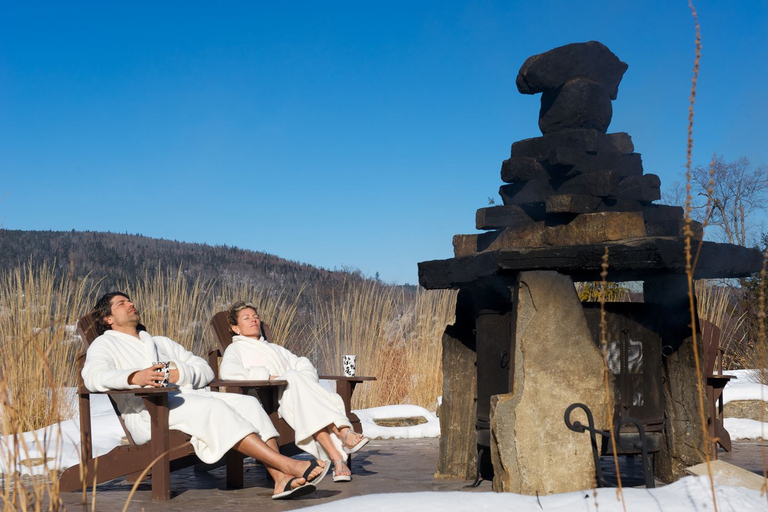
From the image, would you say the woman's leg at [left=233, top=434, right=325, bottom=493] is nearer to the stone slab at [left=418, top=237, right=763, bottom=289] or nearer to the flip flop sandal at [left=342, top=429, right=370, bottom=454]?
the flip flop sandal at [left=342, top=429, right=370, bottom=454]

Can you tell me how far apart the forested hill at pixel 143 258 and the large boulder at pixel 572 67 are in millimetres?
19512

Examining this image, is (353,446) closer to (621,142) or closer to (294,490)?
(294,490)

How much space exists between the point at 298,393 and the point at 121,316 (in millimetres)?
1034

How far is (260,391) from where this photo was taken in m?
4.55

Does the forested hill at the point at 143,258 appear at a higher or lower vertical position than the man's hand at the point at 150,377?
higher

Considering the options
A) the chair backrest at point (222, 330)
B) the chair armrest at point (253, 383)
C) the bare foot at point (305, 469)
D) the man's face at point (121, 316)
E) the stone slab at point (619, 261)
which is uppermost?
the stone slab at point (619, 261)

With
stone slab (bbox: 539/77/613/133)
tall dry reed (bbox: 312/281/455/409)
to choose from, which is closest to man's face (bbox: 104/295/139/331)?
stone slab (bbox: 539/77/613/133)

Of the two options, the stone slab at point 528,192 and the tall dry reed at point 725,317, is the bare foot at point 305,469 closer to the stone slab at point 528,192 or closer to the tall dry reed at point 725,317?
the stone slab at point 528,192

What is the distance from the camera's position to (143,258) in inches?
1070

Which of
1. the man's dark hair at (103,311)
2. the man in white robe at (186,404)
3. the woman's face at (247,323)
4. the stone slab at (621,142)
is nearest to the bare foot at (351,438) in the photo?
the man in white robe at (186,404)

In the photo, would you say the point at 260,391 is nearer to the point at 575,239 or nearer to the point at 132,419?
the point at 132,419

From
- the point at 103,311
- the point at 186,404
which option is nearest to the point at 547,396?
the point at 186,404

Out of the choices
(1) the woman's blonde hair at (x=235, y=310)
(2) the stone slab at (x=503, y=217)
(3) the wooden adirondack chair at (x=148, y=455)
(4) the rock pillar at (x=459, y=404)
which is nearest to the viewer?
(3) the wooden adirondack chair at (x=148, y=455)

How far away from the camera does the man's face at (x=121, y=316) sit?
14.5ft
